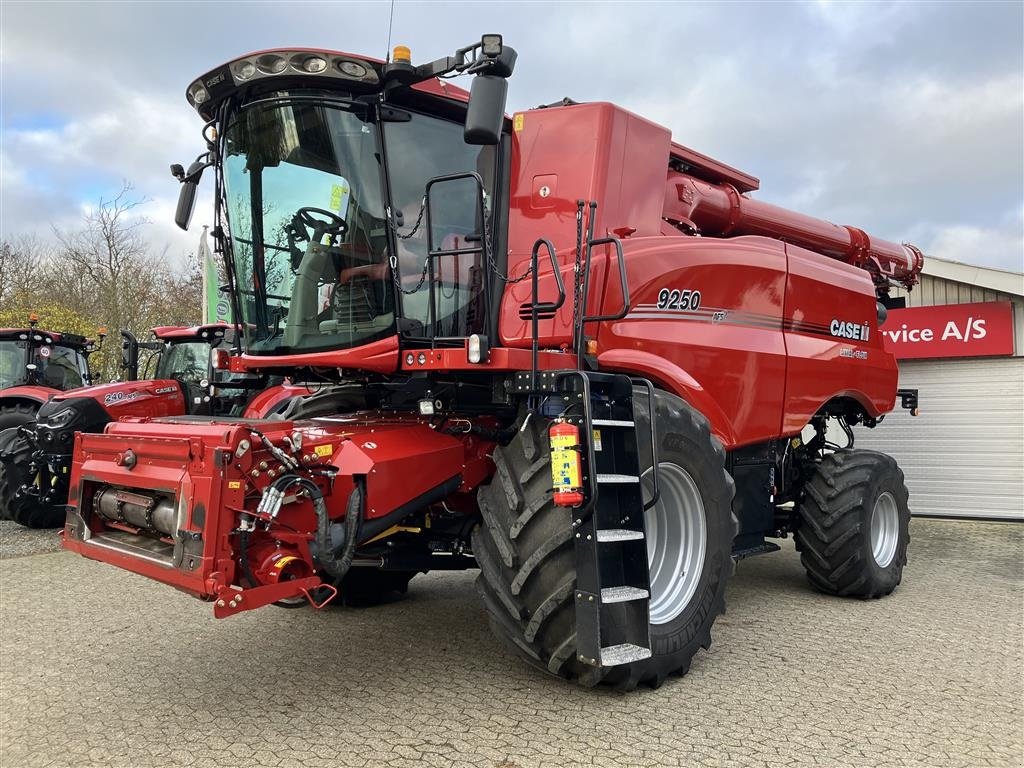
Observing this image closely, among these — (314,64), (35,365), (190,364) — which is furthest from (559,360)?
(35,365)

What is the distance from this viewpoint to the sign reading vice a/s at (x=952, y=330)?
10.3 m

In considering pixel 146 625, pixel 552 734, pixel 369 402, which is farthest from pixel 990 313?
pixel 146 625

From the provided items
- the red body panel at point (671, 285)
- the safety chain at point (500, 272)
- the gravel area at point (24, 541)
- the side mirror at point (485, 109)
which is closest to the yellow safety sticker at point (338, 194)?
the safety chain at point (500, 272)

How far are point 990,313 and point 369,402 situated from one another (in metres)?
8.98

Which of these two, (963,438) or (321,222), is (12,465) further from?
(963,438)

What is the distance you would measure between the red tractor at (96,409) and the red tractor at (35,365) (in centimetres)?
11

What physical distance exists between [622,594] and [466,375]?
56.8 inches

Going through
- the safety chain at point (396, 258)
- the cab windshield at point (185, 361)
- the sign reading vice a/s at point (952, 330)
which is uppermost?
the sign reading vice a/s at point (952, 330)

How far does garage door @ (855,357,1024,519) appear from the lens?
10297 millimetres

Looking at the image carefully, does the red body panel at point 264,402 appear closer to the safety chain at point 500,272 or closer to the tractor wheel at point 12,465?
the tractor wheel at point 12,465

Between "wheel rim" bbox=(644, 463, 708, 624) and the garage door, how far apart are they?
26.2 feet

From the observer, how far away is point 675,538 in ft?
14.2

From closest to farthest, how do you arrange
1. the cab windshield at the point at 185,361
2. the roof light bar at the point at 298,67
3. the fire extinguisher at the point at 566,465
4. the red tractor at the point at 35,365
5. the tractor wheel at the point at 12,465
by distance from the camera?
the fire extinguisher at the point at 566,465
the roof light bar at the point at 298,67
the tractor wheel at the point at 12,465
the red tractor at the point at 35,365
the cab windshield at the point at 185,361

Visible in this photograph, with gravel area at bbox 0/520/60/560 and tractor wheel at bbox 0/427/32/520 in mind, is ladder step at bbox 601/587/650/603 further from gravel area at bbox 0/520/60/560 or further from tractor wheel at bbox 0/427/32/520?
tractor wheel at bbox 0/427/32/520
